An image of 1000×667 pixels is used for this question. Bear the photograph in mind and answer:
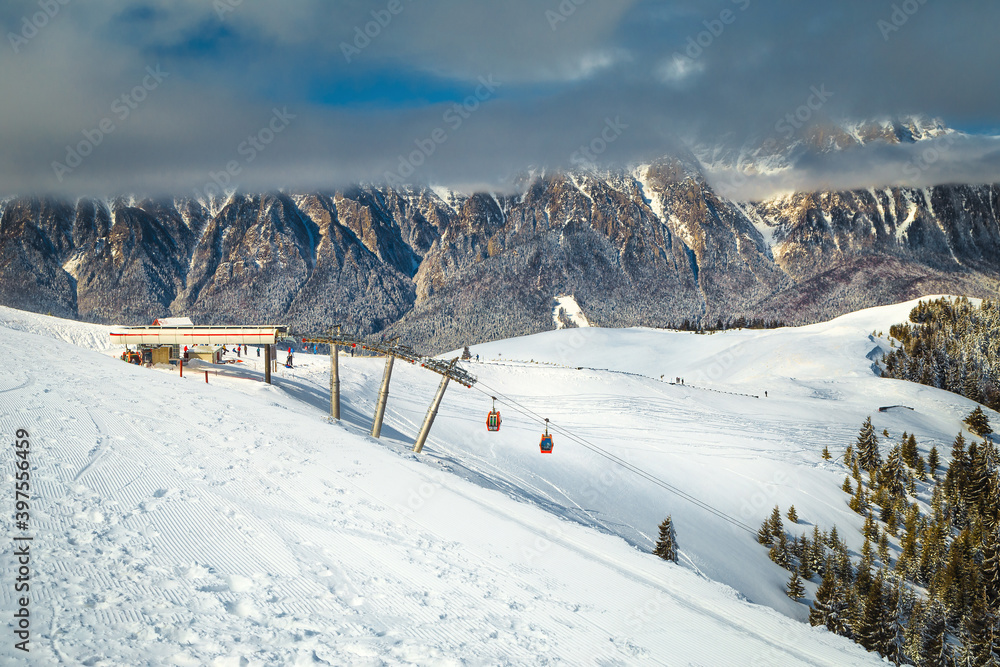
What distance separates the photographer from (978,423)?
69.4 meters

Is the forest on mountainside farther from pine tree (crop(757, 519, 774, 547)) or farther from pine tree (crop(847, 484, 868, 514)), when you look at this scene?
pine tree (crop(757, 519, 774, 547))

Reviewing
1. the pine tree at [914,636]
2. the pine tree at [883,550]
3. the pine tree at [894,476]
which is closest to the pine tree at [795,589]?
the pine tree at [914,636]

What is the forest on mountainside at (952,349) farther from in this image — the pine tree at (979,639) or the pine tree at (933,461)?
the pine tree at (979,639)

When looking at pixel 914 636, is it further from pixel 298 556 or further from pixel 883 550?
pixel 298 556

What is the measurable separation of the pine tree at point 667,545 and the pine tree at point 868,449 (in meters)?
33.9

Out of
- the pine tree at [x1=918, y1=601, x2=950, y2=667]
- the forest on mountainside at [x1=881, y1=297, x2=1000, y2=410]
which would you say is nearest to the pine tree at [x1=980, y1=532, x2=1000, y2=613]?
the pine tree at [x1=918, y1=601, x2=950, y2=667]

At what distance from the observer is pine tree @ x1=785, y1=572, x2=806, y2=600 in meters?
37.4

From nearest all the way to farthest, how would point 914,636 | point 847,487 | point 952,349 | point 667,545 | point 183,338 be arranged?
1. point 667,545
2. point 183,338
3. point 914,636
4. point 847,487
5. point 952,349

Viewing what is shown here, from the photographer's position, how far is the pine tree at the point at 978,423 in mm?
68450

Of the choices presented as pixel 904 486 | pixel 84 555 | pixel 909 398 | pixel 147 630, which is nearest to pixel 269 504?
pixel 84 555

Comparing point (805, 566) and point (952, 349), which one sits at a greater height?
point (952, 349)

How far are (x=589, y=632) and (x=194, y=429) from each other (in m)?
13.8

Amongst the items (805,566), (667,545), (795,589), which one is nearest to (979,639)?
(805,566)

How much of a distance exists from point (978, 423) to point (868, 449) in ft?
81.6
